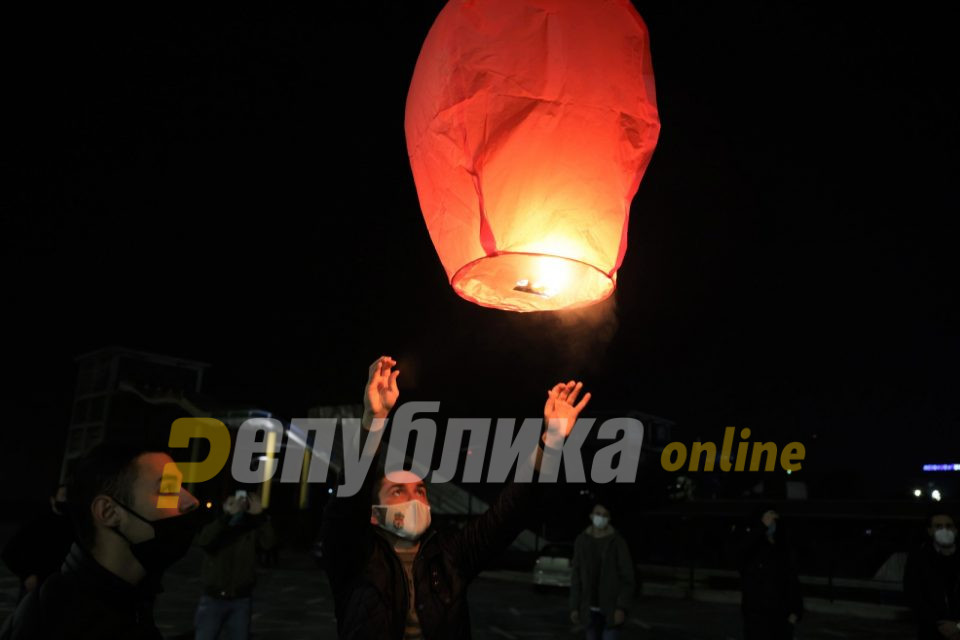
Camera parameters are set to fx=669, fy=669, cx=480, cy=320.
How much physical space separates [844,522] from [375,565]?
2195cm

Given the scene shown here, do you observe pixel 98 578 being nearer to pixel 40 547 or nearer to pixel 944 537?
pixel 40 547

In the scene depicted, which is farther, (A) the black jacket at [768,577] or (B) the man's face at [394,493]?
(A) the black jacket at [768,577]

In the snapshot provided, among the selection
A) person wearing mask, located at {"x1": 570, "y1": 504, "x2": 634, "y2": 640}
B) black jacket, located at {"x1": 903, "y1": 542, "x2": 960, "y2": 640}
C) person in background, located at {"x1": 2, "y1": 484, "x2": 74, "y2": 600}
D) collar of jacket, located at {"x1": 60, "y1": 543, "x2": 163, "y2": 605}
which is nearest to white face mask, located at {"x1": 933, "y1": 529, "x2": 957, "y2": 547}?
black jacket, located at {"x1": 903, "y1": 542, "x2": 960, "y2": 640}

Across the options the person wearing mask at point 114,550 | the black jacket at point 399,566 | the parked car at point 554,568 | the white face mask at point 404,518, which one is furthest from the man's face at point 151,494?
the parked car at point 554,568

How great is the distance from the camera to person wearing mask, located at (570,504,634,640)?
655cm

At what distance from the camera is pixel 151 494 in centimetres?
209

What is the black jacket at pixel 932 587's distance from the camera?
200 inches

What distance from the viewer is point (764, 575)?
20.3 feet

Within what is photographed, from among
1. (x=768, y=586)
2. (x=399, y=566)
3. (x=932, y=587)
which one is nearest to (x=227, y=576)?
(x=399, y=566)

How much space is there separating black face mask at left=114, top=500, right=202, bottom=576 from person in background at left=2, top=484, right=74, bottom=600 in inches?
119

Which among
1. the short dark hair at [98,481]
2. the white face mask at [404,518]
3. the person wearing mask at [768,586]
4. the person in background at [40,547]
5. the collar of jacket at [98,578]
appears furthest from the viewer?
→ the person wearing mask at [768,586]

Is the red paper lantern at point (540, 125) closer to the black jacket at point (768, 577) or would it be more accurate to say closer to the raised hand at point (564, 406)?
the raised hand at point (564, 406)

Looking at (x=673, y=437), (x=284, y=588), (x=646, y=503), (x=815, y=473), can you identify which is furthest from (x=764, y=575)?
(x=673, y=437)

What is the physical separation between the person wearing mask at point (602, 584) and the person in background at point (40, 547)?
4494 millimetres
